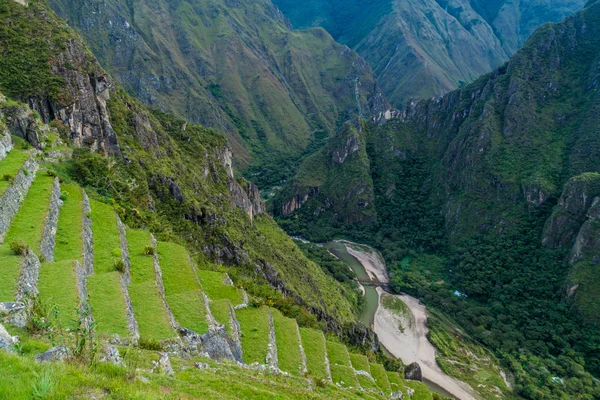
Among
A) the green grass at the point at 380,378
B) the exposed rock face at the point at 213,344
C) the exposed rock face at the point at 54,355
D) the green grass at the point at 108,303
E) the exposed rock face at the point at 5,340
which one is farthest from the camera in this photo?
the green grass at the point at 380,378

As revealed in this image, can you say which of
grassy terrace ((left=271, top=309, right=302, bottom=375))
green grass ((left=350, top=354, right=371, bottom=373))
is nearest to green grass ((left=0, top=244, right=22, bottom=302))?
grassy terrace ((left=271, top=309, right=302, bottom=375))

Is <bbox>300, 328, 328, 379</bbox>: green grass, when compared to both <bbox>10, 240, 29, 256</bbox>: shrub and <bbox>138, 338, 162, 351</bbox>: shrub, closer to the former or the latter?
<bbox>138, 338, 162, 351</bbox>: shrub

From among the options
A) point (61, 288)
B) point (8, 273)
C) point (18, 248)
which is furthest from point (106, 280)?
point (8, 273)

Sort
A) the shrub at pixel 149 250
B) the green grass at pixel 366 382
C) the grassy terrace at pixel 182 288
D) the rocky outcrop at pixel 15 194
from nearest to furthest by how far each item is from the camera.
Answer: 1. the rocky outcrop at pixel 15 194
2. the grassy terrace at pixel 182 288
3. the shrub at pixel 149 250
4. the green grass at pixel 366 382

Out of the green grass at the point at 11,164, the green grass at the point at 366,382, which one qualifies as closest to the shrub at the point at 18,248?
the green grass at the point at 11,164

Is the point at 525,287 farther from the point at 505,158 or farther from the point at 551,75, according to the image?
the point at 551,75

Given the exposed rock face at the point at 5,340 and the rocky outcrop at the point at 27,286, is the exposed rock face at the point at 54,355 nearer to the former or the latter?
the exposed rock face at the point at 5,340

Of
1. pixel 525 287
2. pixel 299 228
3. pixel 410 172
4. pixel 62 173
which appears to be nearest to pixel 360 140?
pixel 410 172

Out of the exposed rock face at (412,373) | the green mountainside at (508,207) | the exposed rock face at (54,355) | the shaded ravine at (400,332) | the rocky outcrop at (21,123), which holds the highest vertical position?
the green mountainside at (508,207)
